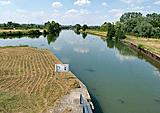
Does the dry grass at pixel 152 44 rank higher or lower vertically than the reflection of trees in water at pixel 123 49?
higher

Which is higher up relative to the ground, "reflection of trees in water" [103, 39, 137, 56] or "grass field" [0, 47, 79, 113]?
"reflection of trees in water" [103, 39, 137, 56]

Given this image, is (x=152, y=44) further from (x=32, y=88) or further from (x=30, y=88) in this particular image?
(x=30, y=88)

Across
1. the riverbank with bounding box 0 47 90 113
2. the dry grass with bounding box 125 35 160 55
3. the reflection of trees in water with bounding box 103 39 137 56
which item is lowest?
the riverbank with bounding box 0 47 90 113

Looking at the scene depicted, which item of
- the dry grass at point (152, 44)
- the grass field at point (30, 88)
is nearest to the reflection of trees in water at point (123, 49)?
the dry grass at point (152, 44)

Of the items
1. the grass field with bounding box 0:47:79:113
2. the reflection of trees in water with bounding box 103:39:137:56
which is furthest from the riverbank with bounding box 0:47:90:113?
the reflection of trees in water with bounding box 103:39:137:56

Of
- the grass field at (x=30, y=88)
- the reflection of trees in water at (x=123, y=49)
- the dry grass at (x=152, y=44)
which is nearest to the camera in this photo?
the grass field at (x=30, y=88)

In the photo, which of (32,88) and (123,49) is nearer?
(32,88)

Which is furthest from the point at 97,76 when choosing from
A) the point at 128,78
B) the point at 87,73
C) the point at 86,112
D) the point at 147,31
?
the point at 147,31

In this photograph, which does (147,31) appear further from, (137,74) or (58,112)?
(58,112)

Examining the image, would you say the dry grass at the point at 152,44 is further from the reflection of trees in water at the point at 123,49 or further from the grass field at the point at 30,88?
the grass field at the point at 30,88

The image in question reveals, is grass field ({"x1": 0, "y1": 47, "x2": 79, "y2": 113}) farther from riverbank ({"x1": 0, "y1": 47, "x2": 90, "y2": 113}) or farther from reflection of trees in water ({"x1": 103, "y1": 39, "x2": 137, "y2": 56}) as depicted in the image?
reflection of trees in water ({"x1": 103, "y1": 39, "x2": 137, "y2": 56})

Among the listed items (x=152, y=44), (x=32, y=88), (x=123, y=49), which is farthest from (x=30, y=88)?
(x=152, y=44)

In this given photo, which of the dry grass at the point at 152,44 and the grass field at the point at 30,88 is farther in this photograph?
the dry grass at the point at 152,44

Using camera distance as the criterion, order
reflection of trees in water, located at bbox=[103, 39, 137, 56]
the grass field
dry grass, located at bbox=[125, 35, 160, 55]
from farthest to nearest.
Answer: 1. reflection of trees in water, located at bbox=[103, 39, 137, 56]
2. dry grass, located at bbox=[125, 35, 160, 55]
3. the grass field
